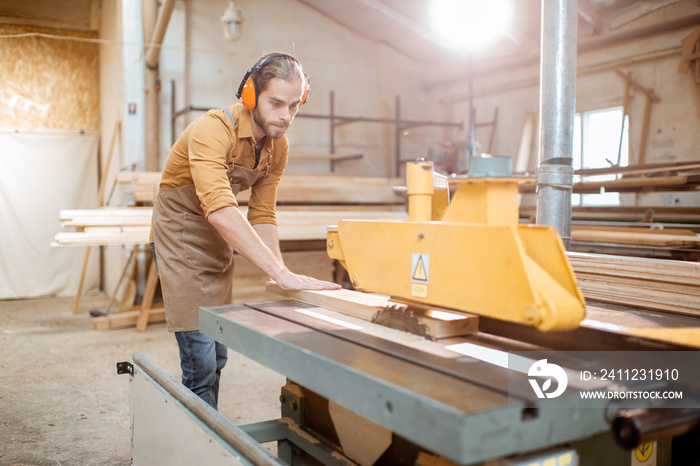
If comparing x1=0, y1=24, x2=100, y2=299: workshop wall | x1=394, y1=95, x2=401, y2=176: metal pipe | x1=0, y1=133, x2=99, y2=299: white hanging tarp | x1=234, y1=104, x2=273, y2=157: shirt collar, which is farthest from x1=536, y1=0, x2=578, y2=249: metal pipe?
x1=0, y1=133, x2=99, y2=299: white hanging tarp

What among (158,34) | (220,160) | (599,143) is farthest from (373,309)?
(599,143)

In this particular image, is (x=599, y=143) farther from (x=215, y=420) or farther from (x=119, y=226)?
(x=215, y=420)

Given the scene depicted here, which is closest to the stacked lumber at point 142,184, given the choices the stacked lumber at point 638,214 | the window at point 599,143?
the stacked lumber at point 638,214

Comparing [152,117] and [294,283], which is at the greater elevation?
[152,117]

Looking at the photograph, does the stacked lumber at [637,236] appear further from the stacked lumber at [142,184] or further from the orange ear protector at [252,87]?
the stacked lumber at [142,184]

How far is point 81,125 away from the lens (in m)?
6.95

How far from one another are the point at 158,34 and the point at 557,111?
4.62 m

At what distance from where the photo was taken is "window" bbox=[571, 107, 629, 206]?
594cm

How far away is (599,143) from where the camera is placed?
6.15 meters

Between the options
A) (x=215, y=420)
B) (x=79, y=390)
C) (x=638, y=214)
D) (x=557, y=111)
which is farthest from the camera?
(x=638, y=214)

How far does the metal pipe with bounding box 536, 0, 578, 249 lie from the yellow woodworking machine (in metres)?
1.08

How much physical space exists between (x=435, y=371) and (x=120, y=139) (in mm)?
5650

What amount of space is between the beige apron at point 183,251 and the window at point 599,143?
4.87 meters

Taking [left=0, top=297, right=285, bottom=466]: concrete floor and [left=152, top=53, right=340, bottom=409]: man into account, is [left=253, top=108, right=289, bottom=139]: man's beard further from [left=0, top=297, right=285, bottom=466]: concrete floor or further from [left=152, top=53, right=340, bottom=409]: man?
[left=0, top=297, right=285, bottom=466]: concrete floor
